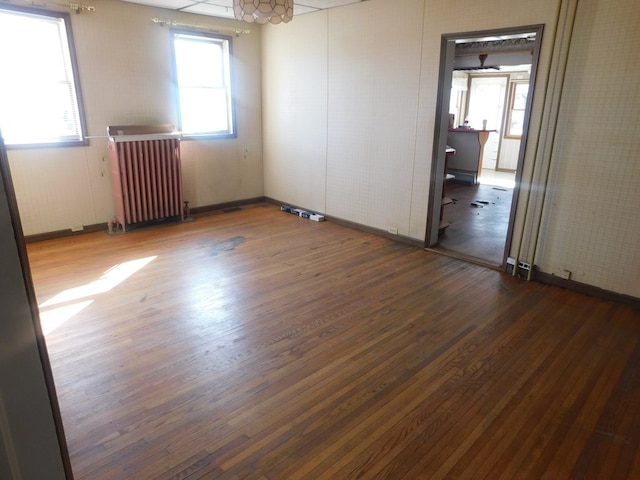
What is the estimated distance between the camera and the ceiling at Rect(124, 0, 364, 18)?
493 centimetres

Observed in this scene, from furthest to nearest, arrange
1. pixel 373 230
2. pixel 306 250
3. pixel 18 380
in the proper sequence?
1. pixel 373 230
2. pixel 306 250
3. pixel 18 380

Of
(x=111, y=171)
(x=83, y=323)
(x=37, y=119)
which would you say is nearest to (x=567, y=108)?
(x=83, y=323)

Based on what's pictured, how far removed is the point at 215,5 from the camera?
509cm

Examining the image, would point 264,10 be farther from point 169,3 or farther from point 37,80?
point 37,80

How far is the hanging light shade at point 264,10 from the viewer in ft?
10.6

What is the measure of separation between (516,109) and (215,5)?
A: 325 inches

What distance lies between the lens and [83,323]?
312cm

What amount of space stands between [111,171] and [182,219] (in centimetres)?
107

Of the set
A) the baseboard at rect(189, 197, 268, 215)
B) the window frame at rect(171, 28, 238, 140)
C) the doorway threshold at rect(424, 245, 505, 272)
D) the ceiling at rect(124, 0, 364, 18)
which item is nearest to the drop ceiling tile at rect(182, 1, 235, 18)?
the ceiling at rect(124, 0, 364, 18)

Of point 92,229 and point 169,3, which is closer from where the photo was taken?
point 169,3

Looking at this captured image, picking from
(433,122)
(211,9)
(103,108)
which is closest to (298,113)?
(211,9)

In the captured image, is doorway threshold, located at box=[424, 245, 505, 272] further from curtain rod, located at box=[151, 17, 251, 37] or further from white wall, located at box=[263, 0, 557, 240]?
curtain rod, located at box=[151, 17, 251, 37]

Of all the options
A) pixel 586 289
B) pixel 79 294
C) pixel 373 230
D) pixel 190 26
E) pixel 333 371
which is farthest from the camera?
pixel 190 26


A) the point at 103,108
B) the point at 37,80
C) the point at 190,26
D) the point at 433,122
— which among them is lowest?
the point at 433,122
